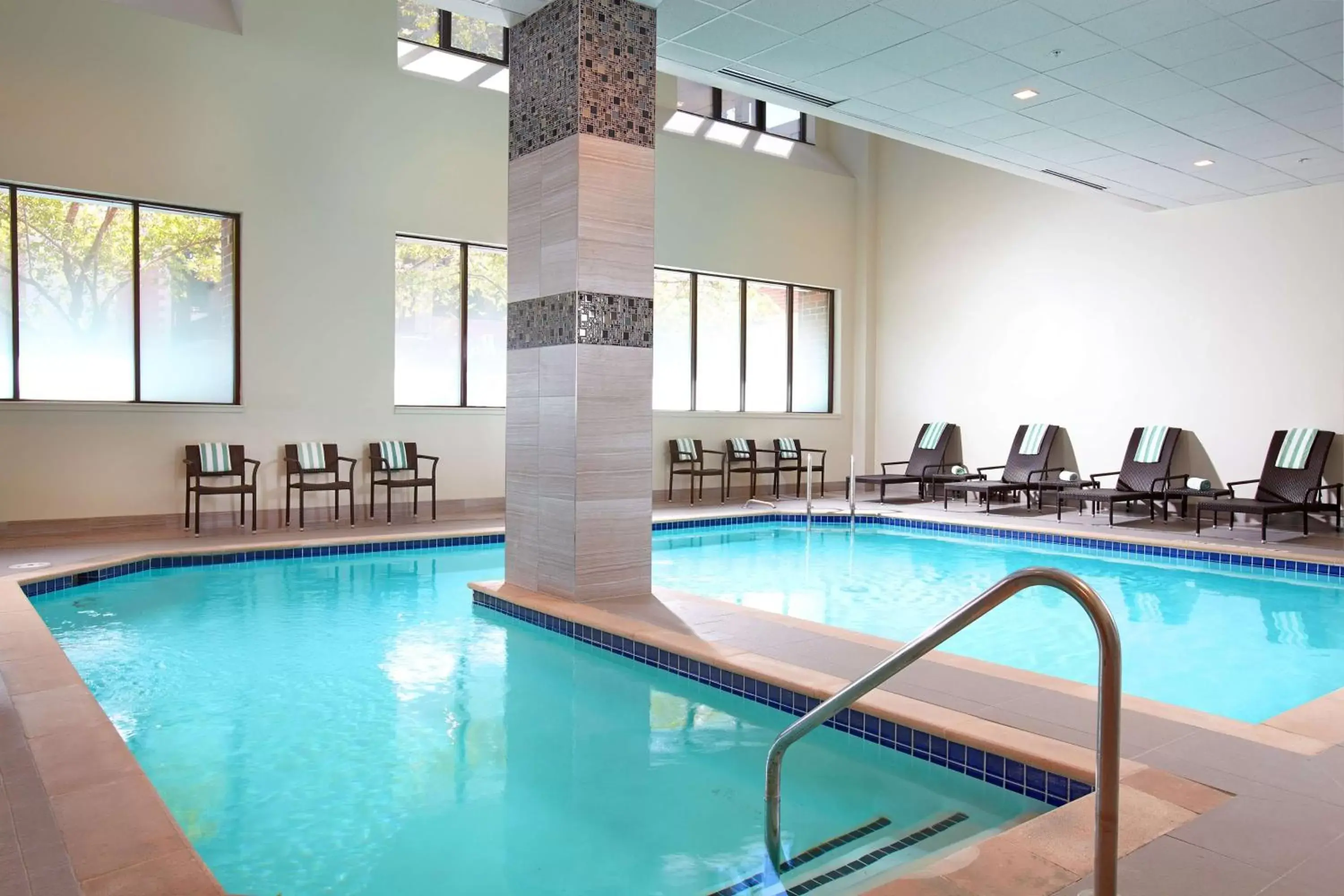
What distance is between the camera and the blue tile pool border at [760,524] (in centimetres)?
654

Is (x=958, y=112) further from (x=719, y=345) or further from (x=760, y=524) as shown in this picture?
(x=719, y=345)

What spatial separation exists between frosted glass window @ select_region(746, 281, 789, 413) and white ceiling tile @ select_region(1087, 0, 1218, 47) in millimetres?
6907

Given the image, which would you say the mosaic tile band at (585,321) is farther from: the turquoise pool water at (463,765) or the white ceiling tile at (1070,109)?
the white ceiling tile at (1070,109)

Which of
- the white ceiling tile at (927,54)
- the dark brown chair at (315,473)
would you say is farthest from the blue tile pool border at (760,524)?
the white ceiling tile at (927,54)

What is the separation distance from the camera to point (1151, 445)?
993 centimetres

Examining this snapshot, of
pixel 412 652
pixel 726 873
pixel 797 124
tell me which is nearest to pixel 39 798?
pixel 726 873

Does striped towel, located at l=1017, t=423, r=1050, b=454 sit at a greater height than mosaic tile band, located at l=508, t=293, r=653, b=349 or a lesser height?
lesser

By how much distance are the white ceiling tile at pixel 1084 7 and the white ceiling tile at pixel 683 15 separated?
172 centimetres

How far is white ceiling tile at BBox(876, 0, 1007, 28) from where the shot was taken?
507 cm

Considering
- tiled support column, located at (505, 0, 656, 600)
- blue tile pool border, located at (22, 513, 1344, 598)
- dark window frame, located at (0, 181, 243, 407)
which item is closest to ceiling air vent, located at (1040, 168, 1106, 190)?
blue tile pool border, located at (22, 513, 1344, 598)

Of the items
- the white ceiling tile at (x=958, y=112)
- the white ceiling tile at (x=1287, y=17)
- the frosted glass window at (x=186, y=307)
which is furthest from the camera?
the frosted glass window at (x=186, y=307)

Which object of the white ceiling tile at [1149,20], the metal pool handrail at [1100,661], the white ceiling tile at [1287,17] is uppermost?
the white ceiling tile at [1149,20]

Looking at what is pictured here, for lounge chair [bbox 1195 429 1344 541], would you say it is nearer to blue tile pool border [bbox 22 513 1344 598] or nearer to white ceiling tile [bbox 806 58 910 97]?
blue tile pool border [bbox 22 513 1344 598]

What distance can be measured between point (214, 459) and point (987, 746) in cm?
709
